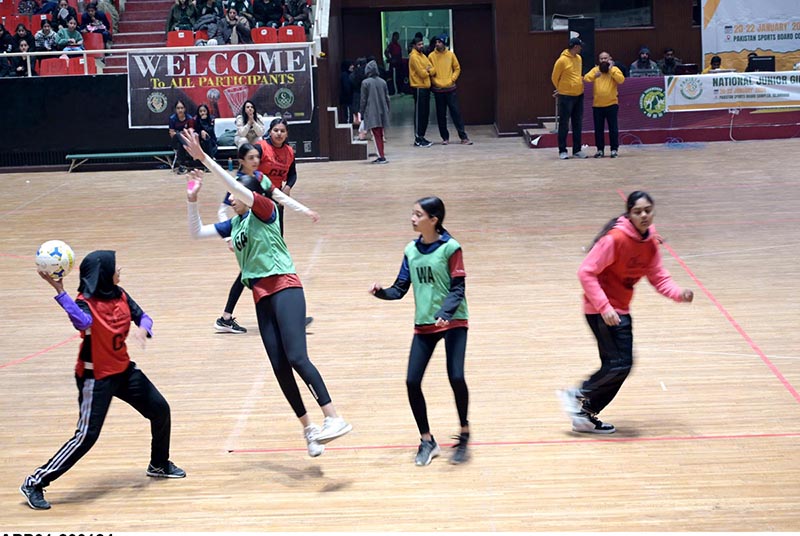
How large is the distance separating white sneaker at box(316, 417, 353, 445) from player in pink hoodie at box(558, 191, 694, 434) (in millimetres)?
1710

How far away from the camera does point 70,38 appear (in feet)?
74.2

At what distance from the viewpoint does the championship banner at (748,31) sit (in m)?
22.6

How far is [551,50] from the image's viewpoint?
23.6 m

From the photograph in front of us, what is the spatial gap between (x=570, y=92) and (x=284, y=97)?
5.55 meters

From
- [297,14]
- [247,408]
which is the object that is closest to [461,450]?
[247,408]

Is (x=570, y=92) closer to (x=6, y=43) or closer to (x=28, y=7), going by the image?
(x=6, y=43)

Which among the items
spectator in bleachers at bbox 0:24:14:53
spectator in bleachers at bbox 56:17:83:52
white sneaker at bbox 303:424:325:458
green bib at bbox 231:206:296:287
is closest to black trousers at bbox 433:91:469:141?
spectator in bleachers at bbox 56:17:83:52

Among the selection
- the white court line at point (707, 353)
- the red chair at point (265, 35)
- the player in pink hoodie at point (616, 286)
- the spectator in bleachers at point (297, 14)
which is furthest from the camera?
the spectator in bleachers at point (297, 14)

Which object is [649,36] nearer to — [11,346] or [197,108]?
[197,108]

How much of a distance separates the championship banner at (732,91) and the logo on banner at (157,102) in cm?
989

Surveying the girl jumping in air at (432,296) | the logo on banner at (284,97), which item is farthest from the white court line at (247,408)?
the logo on banner at (284,97)

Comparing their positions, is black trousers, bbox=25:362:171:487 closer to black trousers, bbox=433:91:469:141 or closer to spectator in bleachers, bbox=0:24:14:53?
black trousers, bbox=433:91:469:141

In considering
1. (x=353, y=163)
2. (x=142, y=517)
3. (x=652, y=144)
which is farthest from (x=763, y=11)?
(x=142, y=517)

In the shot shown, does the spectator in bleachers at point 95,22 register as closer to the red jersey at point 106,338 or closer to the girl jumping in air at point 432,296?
the red jersey at point 106,338
